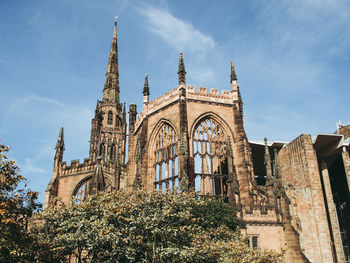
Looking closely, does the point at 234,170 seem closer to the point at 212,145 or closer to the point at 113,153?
the point at 212,145

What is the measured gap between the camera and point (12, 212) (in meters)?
15.6

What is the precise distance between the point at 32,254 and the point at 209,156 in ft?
57.6

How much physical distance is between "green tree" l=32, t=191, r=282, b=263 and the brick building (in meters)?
4.47

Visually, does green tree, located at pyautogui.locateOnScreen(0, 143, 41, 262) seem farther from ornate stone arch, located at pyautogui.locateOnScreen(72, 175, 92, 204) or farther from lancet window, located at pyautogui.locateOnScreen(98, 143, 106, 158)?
lancet window, located at pyautogui.locateOnScreen(98, 143, 106, 158)

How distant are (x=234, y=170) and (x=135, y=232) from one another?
46.9 feet

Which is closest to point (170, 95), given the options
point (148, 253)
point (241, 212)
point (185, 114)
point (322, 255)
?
point (185, 114)

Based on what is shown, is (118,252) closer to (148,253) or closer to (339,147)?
(148,253)

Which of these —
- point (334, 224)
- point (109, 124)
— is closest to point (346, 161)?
point (334, 224)

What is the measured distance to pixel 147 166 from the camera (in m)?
32.7

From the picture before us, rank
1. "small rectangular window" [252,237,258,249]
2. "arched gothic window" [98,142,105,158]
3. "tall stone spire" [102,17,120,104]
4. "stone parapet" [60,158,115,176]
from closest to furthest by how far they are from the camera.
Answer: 1. "small rectangular window" [252,237,258,249]
2. "stone parapet" [60,158,115,176]
3. "arched gothic window" [98,142,105,158]
4. "tall stone spire" [102,17,120,104]

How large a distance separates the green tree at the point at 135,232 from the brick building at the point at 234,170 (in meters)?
4.47

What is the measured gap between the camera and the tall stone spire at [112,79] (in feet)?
200

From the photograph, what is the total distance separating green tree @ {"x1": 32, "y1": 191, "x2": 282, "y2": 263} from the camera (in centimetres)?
1822

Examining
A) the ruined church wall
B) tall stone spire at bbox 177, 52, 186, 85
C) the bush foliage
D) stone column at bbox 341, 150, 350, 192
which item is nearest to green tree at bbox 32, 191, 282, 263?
the bush foliage
